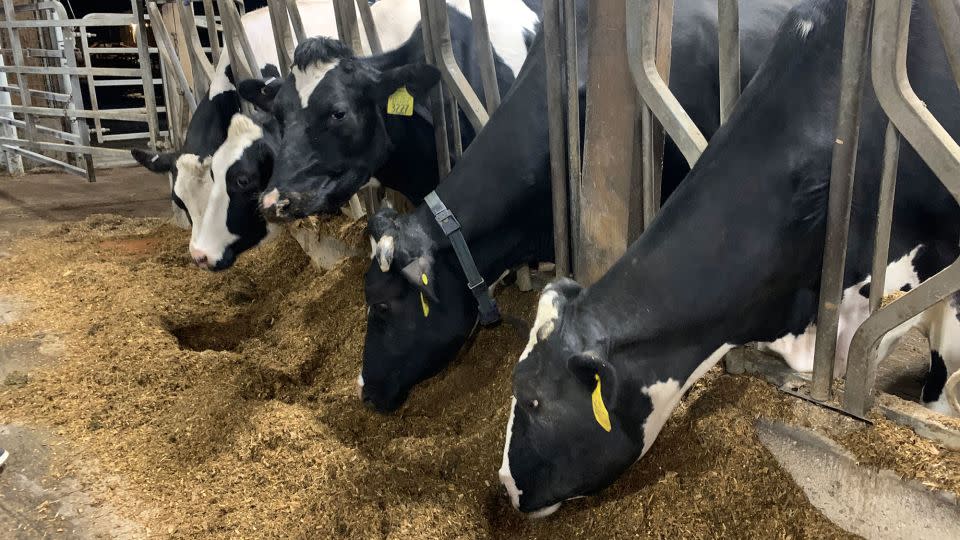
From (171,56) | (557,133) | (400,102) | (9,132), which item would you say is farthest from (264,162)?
(9,132)

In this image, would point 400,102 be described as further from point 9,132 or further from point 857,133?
point 9,132

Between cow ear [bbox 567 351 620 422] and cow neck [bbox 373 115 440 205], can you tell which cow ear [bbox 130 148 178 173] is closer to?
cow neck [bbox 373 115 440 205]

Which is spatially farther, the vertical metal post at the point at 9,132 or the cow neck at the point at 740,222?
the vertical metal post at the point at 9,132

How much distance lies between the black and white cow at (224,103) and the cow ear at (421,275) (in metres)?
2.02

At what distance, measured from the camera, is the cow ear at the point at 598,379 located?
1.87 metres

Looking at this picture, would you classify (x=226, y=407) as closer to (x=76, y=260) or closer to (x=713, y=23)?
(x=713, y=23)

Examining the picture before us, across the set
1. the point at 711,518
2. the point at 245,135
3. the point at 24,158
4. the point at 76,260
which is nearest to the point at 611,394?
the point at 711,518

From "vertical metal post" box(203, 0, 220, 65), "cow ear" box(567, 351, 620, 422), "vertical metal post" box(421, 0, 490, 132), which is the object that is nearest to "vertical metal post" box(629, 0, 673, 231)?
"cow ear" box(567, 351, 620, 422)

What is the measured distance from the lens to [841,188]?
75.9 inches

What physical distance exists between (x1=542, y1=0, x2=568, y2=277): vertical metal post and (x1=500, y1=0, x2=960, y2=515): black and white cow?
0.78 metres

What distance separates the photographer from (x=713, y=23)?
3.11m

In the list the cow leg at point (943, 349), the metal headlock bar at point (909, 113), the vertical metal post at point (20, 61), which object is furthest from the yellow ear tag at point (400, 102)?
the vertical metal post at point (20, 61)

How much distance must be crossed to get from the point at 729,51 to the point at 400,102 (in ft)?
6.08

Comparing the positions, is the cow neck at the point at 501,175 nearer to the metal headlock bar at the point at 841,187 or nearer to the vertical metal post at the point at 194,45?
the metal headlock bar at the point at 841,187
